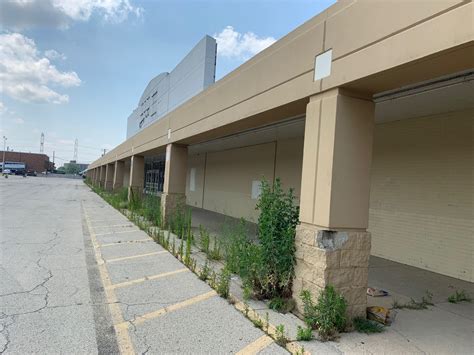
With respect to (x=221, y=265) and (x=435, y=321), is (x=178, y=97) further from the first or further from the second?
(x=435, y=321)

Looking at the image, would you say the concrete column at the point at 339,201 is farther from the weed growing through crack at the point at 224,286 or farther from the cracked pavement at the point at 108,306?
the weed growing through crack at the point at 224,286

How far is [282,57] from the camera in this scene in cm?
568

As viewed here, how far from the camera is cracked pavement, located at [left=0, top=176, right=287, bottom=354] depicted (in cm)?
381

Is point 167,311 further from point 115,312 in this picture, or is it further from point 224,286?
point 224,286

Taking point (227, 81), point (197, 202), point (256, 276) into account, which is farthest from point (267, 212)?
point (197, 202)

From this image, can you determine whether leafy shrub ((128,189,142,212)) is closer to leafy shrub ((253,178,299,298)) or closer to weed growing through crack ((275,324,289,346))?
leafy shrub ((253,178,299,298))

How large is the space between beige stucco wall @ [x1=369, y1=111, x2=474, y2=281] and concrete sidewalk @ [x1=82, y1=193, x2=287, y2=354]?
491 cm

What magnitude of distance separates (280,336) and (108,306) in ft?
7.64

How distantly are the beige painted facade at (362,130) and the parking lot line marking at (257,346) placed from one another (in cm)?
81

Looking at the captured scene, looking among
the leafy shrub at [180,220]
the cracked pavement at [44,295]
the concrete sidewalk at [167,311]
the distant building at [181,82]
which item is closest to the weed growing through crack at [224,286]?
the concrete sidewalk at [167,311]

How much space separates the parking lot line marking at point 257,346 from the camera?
3.72 meters

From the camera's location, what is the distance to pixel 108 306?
4902 millimetres

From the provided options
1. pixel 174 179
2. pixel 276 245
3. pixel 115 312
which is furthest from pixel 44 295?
pixel 174 179

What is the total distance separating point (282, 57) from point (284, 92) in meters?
0.59
